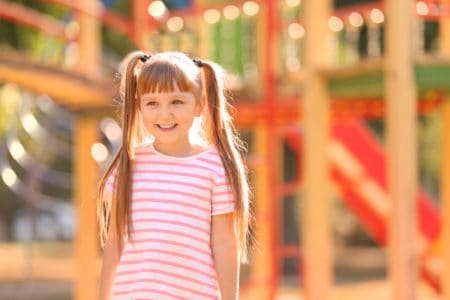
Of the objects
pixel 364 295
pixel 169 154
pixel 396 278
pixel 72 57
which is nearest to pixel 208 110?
pixel 169 154

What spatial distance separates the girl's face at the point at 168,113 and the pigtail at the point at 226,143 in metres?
0.11

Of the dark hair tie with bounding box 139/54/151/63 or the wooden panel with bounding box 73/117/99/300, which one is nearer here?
the dark hair tie with bounding box 139/54/151/63

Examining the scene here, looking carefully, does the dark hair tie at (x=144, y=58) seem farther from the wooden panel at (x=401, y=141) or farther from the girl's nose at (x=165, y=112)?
the wooden panel at (x=401, y=141)

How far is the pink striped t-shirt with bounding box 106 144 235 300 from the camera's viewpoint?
127 inches

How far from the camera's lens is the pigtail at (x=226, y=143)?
3316 millimetres

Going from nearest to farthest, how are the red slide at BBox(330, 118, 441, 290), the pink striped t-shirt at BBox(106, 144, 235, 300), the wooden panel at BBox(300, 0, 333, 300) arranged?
the pink striped t-shirt at BBox(106, 144, 235, 300)
the wooden panel at BBox(300, 0, 333, 300)
the red slide at BBox(330, 118, 441, 290)

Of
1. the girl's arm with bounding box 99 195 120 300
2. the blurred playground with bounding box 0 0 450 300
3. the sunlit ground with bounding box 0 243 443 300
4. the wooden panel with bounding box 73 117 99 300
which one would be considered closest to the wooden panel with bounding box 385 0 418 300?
the blurred playground with bounding box 0 0 450 300

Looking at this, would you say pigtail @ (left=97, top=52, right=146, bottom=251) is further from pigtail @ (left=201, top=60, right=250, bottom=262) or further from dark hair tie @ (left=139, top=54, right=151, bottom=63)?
pigtail @ (left=201, top=60, right=250, bottom=262)

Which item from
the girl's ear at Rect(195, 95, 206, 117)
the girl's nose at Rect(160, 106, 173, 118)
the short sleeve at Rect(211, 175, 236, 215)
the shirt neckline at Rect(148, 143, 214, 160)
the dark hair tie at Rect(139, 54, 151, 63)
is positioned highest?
the dark hair tie at Rect(139, 54, 151, 63)

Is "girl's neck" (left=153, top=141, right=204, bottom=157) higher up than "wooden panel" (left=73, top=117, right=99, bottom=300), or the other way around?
"wooden panel" (left=73, top=117, right=99, bottom=300)

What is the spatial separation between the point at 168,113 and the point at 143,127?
206 millimetres

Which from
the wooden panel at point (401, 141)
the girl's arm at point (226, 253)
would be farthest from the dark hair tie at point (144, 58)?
the wooden panel at point (401, 141)

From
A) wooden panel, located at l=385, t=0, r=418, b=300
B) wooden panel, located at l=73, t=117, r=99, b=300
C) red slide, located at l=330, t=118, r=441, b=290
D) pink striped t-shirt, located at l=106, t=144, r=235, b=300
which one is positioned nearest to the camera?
pink striped t-shirt, located at l=106, t=144, r=235, b=300

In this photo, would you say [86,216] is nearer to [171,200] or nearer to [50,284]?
[171,200]
